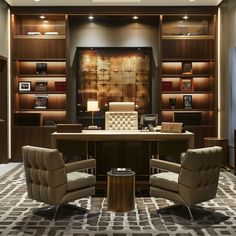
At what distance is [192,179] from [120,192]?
94cm

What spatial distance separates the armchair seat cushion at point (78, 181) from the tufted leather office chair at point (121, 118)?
2.67m

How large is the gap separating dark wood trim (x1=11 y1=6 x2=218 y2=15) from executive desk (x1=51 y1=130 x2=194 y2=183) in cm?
384

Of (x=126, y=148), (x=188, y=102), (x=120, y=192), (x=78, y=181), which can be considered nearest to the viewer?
(x=78, y=181)

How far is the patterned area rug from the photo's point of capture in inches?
168

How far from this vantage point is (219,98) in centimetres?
920

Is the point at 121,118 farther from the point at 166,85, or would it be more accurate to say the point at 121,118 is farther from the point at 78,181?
the point at 78,181

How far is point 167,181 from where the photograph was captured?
4930 millimetres

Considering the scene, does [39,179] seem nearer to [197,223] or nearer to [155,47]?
[197,223]

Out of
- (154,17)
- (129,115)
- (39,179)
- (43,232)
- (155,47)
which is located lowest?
(43,232)

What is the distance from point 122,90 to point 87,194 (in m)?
4.84

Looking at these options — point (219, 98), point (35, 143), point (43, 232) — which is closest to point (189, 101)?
point (219, 98)

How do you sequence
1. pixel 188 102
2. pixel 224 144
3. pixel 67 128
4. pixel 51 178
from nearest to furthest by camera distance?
pixel 51 178 < pixel 67 128 < pixel 224 144 < pixel 188 102

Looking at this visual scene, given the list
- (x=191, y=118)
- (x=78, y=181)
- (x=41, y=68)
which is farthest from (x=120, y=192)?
(x=41, y=68)

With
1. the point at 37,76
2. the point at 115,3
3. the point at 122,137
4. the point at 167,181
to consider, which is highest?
the point at 115,3
